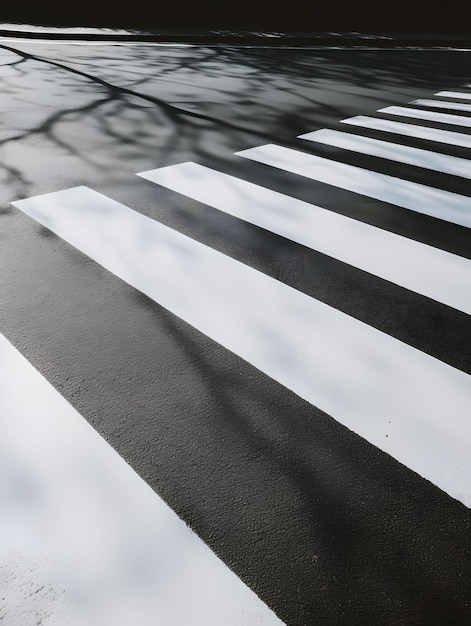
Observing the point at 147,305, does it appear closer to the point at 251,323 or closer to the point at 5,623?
the point at 251,323

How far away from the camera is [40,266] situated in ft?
11.1

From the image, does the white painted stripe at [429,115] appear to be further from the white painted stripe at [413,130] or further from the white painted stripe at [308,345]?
the white painted stripe at [308,345]

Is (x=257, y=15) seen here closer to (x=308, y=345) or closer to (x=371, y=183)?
(x=371, y=183)

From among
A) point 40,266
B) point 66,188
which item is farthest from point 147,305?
point 66,188

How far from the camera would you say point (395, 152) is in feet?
18.9

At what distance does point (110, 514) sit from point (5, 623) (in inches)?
16.4

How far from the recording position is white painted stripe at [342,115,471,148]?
6180 millimetres

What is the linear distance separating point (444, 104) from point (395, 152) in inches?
107

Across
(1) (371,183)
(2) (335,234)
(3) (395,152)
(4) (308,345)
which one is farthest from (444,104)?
(4) (308,345)

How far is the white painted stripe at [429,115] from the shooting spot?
695cm

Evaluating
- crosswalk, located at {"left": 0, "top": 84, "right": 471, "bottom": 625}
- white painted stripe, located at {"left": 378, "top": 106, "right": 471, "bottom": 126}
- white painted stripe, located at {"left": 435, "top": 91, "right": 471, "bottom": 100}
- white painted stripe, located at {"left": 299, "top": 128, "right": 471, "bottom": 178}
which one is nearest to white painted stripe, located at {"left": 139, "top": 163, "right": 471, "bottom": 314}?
crosswalk, located at {"left": 0, "top": 84, "right": 471, "bottom": 625}

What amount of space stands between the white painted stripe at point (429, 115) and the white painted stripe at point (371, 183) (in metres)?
2.26

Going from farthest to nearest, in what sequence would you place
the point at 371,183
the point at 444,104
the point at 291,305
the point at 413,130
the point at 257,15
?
the point at 257,15
the point at 444,104
the point at 413,130
the point at 371,183
the point at 291,305

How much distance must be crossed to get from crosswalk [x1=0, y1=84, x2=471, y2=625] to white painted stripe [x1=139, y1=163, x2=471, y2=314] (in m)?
0.01
